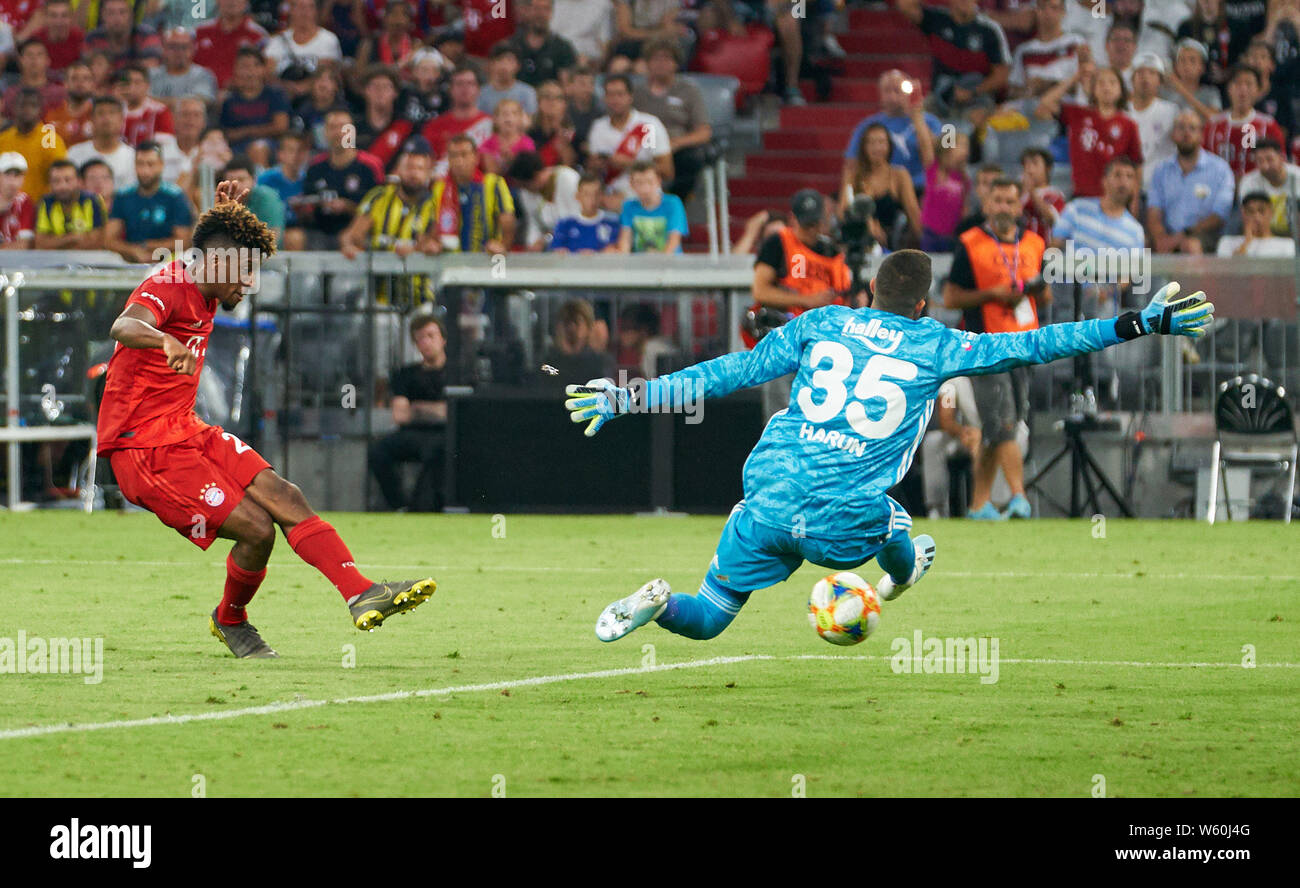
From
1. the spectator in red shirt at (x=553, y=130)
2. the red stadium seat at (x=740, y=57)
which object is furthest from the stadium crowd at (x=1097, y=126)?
the spectator in red shirt at (x=553, y=130)

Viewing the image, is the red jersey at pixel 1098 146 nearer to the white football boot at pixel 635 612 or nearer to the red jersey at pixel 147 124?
the red jersey at pixel 147 124

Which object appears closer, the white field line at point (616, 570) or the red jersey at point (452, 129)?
the white field line at point (616, 570)

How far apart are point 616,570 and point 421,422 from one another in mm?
5451

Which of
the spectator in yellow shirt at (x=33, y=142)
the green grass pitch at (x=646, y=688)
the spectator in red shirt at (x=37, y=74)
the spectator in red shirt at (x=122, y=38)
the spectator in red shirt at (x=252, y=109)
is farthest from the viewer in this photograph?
the spectator in red shirt at (x=122, y=38)

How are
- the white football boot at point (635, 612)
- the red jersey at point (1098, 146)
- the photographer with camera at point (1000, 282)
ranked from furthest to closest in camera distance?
the red jersey at point (1098, 146), the photographer with camera at point (1000, 282), the white football boot at point (635, 612)

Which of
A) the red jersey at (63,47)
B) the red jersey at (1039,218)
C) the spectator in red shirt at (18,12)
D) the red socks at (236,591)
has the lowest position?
the red socks at (236,591)

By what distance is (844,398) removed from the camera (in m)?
8.29

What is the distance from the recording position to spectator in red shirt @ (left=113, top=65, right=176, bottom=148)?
22.2 meters

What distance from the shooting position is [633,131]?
2102 cm

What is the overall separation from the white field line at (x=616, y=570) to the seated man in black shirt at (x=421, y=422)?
442 cm

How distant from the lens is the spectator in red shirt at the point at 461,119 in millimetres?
21406

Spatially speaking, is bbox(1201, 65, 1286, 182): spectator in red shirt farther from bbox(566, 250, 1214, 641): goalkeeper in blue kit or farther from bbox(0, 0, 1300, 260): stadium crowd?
bbox(566, 250, 1214, 641): goalkeeper in blue kit
